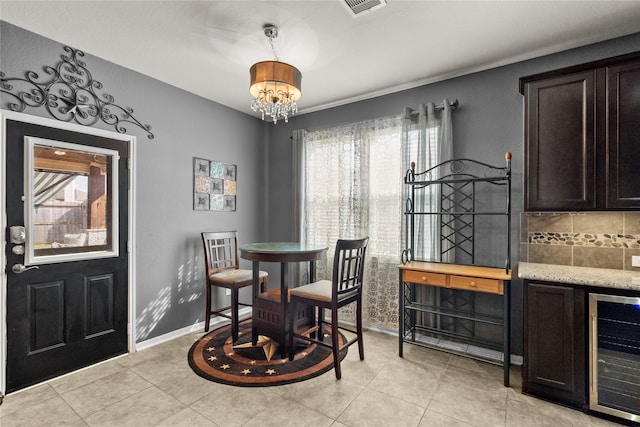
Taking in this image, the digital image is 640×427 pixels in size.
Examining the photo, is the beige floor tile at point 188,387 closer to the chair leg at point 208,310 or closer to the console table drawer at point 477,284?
the chair leg at point 208,310

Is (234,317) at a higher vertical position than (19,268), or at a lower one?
lower

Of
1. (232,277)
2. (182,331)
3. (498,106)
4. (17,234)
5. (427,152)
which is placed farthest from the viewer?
(182,331)

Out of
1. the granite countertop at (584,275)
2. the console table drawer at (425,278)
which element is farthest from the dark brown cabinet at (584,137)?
the console table drawer at (425,278)

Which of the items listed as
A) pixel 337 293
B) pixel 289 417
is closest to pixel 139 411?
pixel 289 417

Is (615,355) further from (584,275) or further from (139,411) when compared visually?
(139,411)

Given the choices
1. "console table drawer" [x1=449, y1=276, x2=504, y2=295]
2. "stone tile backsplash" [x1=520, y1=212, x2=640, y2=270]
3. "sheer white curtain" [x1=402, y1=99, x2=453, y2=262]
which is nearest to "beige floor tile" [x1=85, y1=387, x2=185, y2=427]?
"console table drawer" [x1=449, y1=276, x2=504, y2=295]

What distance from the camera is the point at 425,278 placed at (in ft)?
8.95

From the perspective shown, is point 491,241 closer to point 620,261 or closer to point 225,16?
point 620,261

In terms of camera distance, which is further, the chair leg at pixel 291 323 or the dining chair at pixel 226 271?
the dining chair at pixel 226 271

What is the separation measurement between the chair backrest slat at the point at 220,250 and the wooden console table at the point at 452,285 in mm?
2069

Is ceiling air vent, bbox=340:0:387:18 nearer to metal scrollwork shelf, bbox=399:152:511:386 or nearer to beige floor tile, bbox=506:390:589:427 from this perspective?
metal scrollwork shelf, bbox=399:152:511:386

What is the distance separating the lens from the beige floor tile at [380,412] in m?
1.96

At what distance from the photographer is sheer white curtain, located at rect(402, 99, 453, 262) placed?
10.1 feet

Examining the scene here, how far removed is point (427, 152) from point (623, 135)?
1.45 meters
